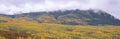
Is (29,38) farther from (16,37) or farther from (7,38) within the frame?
(7,38)

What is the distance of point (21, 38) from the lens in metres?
180

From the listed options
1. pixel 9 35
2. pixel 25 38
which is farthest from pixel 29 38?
pixel 9 35

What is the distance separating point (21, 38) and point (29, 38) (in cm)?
828

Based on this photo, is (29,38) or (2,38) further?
(29,38)

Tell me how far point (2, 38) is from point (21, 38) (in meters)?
16.7

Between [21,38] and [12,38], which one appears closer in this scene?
[12,38]

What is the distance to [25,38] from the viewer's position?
186m

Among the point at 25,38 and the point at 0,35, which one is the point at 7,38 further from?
the point at 25,38

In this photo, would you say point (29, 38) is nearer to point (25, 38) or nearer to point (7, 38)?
point (25, 38)

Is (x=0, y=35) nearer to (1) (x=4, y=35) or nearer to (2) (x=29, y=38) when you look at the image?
(1) (x=4, y=35)

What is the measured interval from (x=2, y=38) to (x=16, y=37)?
13.6 meters

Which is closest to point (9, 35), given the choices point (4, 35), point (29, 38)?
point (4, 35)

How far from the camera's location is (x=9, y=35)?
579 feet

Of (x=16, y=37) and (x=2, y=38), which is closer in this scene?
(x=2, y=38)
